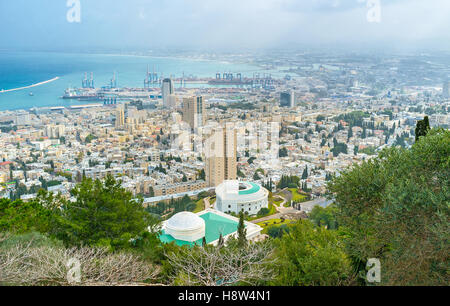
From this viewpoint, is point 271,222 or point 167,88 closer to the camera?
point 271,222

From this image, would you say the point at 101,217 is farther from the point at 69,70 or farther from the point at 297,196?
the point at 69,70

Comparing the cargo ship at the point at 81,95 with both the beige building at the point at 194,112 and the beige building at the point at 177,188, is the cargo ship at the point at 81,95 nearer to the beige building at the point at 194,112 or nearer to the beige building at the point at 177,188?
the beige building at the point at 194,112

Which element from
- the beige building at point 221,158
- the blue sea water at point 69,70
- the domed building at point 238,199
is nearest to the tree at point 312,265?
the domed building at point 238,199

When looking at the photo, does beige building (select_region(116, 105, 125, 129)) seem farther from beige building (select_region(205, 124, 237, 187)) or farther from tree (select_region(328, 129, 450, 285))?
tree (select_region(328, 129, 450, 285))

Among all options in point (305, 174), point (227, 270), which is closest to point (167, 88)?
point (305, 174)

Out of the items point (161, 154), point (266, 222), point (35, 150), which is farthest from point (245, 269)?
point (35, 150)

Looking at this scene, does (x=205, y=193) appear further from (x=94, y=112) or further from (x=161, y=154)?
(x=94, y=112)

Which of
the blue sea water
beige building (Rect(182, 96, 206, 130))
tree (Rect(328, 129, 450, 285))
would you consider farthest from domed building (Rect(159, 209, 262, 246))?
the blue sea water
